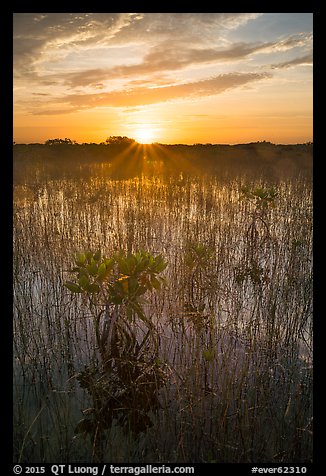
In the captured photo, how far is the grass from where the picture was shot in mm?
2393

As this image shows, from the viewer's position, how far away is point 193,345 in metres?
2.96

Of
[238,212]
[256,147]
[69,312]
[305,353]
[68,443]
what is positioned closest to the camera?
[68,443]

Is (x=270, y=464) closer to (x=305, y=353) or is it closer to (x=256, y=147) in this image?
(x=305, y=353)

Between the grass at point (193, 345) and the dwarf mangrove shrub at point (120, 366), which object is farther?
the dwarf mangrove shrub at point (120, 366)

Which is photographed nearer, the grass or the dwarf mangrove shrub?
the grass

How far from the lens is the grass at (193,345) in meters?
2.39

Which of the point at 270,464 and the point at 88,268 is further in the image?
the point at 88,268

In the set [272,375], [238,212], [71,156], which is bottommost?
[272,375]

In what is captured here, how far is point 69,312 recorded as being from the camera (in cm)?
365

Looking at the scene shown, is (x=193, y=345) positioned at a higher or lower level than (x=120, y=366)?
higher

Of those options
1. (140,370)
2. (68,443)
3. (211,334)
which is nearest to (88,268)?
(140,370)

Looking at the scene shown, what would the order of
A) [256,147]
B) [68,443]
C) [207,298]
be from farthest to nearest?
[256,147] < [207,298] < [68,443]

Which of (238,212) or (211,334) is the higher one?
(238,212)
